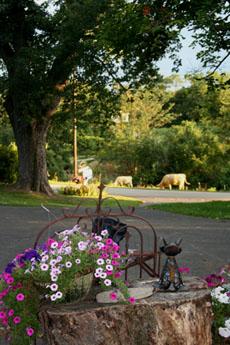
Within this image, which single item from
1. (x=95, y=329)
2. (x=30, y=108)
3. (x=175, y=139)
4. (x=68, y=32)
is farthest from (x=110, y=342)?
(x=175, y=139)

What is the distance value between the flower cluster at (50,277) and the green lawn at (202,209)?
10162mm

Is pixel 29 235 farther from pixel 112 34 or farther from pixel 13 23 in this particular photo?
pixel 13 23

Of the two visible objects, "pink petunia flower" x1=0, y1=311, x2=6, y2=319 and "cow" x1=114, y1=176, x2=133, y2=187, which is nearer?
"pink petunia flower" x1=0, y1=311, x2=6, y2=319

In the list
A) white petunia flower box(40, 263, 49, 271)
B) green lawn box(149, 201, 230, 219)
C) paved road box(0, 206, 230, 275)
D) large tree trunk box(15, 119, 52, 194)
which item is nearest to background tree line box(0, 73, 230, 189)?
large tree trunk box(15, 119, 52, 194)

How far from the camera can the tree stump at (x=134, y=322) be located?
3258 millimetres

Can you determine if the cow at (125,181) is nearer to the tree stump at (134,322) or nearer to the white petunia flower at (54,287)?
the tree stump at (134,322)

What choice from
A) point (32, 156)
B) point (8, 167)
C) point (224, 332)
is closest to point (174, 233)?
point (224, 332)

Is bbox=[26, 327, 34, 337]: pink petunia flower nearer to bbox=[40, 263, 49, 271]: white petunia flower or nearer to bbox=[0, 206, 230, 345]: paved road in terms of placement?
bbox=[40, 263, 49, 271]: white petunia flower

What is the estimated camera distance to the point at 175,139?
3278 centimetres

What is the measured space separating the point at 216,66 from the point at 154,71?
343 cm

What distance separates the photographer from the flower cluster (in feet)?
10.8

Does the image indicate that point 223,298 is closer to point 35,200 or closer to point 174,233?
point 174,233

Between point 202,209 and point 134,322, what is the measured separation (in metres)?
12.0

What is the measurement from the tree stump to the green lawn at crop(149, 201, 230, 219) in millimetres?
9969
